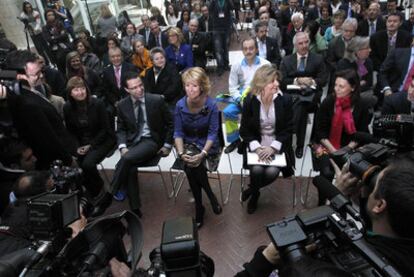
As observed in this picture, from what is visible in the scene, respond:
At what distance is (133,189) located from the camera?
12.1ft

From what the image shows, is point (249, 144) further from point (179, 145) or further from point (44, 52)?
point (44, 52)

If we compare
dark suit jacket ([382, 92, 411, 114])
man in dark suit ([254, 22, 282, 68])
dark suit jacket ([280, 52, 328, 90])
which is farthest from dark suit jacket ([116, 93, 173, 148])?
man in dark suit ([254, 22, 282, 68])


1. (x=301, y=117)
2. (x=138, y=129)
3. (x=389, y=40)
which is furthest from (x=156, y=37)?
(x=389, y=40)

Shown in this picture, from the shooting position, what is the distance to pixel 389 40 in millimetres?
5496

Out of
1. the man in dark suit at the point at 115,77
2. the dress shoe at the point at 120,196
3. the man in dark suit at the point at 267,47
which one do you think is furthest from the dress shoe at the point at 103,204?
the man in dark suit at the point at 267,47

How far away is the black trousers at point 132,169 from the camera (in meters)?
3.62

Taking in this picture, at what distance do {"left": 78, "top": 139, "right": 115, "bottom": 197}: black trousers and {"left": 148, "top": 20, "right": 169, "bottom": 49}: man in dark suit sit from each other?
3.87 m

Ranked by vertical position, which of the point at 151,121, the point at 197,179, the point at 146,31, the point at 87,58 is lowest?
the point at 197,179

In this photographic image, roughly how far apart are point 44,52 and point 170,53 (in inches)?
154

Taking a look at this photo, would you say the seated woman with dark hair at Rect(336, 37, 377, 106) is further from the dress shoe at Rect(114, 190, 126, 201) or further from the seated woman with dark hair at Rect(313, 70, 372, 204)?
the dress shoe at Rect(114, 190, 126, 201)

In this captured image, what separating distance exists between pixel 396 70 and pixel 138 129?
3.67 metres

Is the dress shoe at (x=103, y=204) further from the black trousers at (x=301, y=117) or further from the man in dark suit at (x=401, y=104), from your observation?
the man in dark suit at (x=401, y=104)

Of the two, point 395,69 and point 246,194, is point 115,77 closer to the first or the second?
point 246,194

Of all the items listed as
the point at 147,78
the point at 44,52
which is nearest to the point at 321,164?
the point at 147,78
